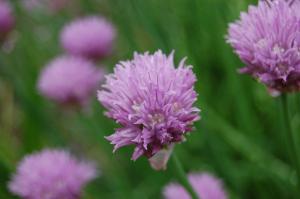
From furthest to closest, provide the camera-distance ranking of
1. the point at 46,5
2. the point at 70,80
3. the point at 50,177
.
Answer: the point at 46,5 < the point at 70,80 < the point at 50,177

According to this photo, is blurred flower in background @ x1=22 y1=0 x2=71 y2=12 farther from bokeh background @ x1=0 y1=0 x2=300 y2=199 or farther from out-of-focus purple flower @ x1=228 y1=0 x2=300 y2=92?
out-of-focus purple flower @ x1=228 y1=0 x2=300 y2=92

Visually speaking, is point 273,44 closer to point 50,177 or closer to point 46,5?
point 50,177

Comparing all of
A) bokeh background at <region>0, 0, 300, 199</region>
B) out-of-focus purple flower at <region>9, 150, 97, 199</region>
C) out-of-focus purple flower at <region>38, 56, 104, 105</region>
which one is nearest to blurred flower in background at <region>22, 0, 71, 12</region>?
bokeh background at <region>0, 0, 300, 199</region>

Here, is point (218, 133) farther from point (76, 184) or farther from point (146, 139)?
point (146, 139)

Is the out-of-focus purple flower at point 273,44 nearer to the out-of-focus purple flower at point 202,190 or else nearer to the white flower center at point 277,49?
the white flower center at point 277,49

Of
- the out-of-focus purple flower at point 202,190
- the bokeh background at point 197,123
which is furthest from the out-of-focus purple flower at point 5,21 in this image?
the out-of-focus purple flower at point 202,190

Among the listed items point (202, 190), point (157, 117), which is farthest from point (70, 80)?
point (157, 117)
